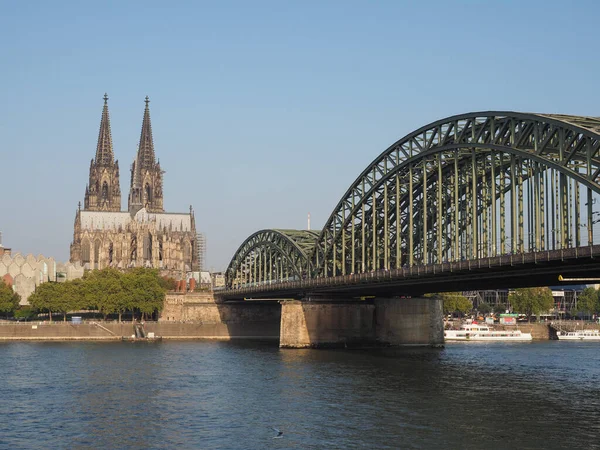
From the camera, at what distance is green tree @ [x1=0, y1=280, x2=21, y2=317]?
622 feet

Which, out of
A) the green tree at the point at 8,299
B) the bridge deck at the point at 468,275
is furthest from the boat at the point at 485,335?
the green tree at the point at 8,299

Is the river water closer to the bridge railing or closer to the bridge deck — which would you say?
the bridge deck

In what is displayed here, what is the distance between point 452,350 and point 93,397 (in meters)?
69.8

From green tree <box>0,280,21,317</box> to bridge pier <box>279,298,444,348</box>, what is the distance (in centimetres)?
7845

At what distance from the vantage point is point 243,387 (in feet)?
278

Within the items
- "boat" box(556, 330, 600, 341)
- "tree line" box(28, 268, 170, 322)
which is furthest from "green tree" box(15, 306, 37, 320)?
"boat" box(556, 330, 600, 341)

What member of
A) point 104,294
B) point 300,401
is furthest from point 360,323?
point 104,294

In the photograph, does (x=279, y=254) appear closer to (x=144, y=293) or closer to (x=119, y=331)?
(x=144, y=293)

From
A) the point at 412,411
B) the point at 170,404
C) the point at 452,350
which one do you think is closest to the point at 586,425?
the point at 412,411

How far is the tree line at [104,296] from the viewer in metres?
185

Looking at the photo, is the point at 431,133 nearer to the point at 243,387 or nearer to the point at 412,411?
the point at 243,387

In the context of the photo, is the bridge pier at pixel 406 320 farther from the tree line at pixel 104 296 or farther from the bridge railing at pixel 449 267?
the tree line at pixel 104 296

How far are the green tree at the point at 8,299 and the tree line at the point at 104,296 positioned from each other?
12.0ft

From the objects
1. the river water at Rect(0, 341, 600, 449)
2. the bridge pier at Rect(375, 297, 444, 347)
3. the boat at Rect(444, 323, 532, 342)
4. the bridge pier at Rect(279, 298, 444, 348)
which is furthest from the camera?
the boat at Rect(444, 323, 532, 342)
